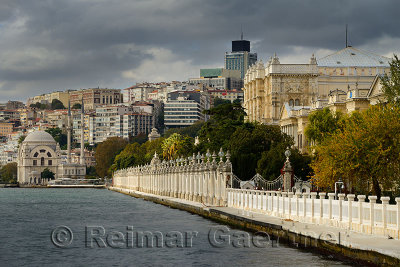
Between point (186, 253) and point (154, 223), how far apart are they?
14.0 meters

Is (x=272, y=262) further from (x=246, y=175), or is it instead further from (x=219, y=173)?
(x=246, y=175)

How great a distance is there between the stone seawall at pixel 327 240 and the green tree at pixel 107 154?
482 feet

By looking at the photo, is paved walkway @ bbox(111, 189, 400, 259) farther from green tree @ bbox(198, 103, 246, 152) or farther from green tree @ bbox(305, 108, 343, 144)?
green tree @ bbox(198, 103, 246, 152)

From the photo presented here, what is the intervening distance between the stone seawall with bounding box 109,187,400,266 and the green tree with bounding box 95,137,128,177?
14698 centimetres

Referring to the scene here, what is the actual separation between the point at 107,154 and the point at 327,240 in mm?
160167

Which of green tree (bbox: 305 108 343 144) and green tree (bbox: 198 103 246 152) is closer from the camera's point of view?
green tree (bbox: 305 108 343 144)

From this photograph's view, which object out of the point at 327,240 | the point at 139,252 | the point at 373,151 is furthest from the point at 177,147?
the point at 327,240

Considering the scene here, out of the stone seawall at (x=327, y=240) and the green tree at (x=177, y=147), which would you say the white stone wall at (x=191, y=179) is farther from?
the stone seawall at (x=327, y=240)

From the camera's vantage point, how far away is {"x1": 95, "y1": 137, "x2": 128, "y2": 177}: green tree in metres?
182

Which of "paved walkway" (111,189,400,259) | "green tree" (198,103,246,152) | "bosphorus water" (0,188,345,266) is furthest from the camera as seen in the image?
"green tree" (198,103,246,152)

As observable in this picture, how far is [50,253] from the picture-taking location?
28094mm

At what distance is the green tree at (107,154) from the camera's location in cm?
18162

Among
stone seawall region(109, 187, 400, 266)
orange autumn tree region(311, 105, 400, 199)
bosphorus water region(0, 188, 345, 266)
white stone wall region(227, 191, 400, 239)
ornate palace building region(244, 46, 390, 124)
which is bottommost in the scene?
bosphorus water region(0, 188, 345, 266)

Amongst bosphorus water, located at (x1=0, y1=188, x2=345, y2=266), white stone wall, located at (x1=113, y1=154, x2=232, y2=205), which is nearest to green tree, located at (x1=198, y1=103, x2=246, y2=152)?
white stone wall, located at (x1=113, y1=154, x2=232, y2=205)
